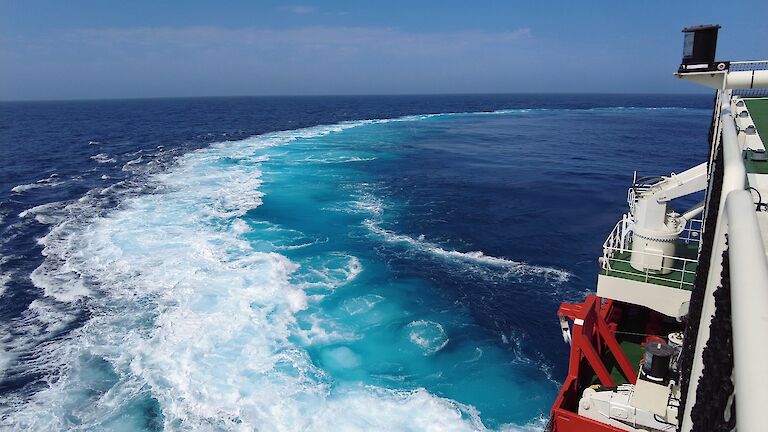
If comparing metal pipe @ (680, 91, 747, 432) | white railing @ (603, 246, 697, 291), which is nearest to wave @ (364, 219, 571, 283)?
white railing @ (603, 246, 697, 291)

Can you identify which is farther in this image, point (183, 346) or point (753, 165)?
point (183, 346)

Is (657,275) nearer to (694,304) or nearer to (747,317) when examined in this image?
(694,304)

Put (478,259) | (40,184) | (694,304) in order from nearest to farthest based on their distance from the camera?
1. (694,304)
2. (478,259)
3. (40,184)

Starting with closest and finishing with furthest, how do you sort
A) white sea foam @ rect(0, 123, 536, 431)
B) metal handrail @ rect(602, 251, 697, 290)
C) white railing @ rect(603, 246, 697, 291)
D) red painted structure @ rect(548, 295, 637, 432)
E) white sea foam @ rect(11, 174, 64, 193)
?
1. red painted structure @ rect(548, 295, 637, 432)
2. metal handrail @ rect(602, 251, 697, 290)
3. white railing @ rect(603, 246, 697, 291)
4. white sea foam @ rect(0, 123, 536, 431)
5. white sea foam @ rect(11, 174, 64, 193)

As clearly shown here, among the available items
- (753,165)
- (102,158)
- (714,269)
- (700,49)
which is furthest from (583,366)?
(102,158)

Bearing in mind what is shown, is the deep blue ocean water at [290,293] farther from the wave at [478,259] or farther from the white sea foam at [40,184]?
the white sea foam at [40,184]

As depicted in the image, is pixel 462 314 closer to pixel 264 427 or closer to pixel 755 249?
pixel 264 427

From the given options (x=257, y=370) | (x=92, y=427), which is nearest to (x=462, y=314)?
(x=257, y=370)

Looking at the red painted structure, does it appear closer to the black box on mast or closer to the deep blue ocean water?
the deep blue ocean water
